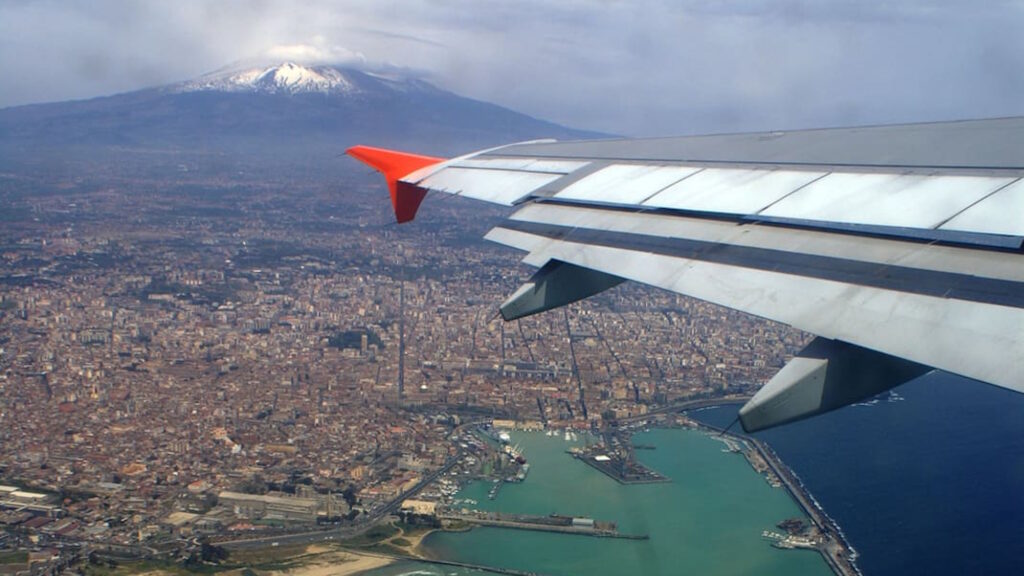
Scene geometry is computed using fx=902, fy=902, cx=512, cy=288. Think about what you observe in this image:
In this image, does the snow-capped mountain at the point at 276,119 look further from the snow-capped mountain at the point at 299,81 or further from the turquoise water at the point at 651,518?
the turquoise water at the point at 651,518

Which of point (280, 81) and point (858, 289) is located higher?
point (280, 81)

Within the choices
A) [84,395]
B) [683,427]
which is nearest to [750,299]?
[683,427]

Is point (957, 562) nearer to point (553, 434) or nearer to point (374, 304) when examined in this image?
point (553, 434)

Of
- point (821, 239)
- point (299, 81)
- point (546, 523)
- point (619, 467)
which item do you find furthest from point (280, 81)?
point (821, 239)

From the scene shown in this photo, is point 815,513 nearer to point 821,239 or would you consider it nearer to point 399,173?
point 399,173

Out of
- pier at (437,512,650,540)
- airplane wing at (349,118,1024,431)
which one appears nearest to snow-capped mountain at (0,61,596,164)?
pier at (437,512,650,540)

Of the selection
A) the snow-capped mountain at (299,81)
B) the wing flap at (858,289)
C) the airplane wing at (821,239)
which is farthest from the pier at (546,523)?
the snow-capped mountain at (299,81)

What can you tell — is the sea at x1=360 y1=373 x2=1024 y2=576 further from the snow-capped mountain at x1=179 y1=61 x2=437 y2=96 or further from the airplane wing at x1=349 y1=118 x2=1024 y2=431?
the snow-capped mountain at x1=179 y1=61 x2=437 y2=96
